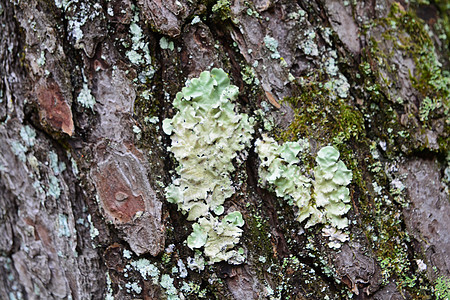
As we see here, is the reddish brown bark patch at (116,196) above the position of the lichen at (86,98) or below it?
below

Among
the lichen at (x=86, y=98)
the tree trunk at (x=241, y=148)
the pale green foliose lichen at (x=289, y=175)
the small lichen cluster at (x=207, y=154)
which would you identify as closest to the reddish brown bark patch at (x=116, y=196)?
the tree trunk at (x=241, y=148)

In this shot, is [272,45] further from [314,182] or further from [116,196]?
[116,196]

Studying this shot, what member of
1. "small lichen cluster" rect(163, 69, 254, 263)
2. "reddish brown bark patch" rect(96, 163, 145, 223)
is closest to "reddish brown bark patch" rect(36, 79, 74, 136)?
"reddish brown bark patch" rect(96, 163, 145, 223)

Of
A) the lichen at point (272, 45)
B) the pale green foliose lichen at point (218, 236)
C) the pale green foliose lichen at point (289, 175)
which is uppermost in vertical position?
the lichen at point (272, 45)

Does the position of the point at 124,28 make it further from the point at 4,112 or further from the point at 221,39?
the point at 4,112

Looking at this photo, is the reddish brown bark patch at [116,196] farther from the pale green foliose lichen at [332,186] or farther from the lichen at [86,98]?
the pale green foliose lichen at [332,186]

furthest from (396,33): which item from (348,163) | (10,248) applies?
(10,248)

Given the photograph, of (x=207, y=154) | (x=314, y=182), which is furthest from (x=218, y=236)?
(x=314, y=182)

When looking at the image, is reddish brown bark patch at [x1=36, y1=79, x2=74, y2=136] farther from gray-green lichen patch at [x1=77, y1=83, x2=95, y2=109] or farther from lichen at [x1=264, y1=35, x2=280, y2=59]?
lichen at [x1=264, y1=35, x2=280, y2=59]
